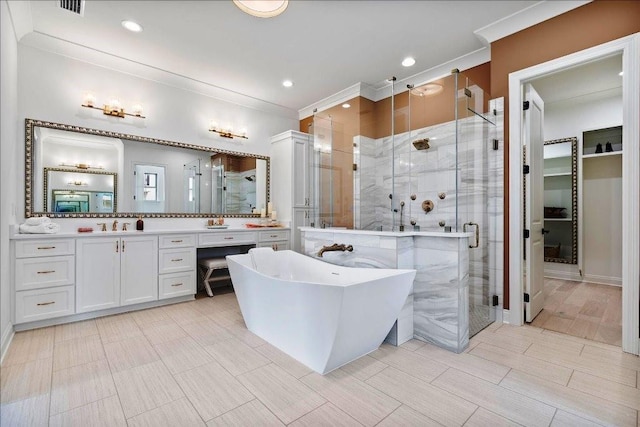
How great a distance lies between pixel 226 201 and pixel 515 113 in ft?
12.3

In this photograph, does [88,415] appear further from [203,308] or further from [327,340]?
[203,308]

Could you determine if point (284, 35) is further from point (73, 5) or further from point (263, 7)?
point (73, 5)

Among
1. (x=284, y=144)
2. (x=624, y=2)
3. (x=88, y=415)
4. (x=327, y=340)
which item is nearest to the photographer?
(x=88, y=415)

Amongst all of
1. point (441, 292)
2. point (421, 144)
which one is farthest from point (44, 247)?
A: point (421, 144)

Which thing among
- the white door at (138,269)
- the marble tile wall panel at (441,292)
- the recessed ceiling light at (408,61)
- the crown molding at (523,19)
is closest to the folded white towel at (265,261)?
the white door at (138,269)

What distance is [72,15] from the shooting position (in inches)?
103

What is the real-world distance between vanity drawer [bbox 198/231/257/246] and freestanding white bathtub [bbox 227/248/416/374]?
126cm

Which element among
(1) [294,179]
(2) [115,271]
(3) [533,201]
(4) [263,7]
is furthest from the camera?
(1) [294,179]

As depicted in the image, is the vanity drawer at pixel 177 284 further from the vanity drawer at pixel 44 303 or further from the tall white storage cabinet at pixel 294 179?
the tall white storage cabinet at pixel 294 179

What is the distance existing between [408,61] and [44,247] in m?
4.33

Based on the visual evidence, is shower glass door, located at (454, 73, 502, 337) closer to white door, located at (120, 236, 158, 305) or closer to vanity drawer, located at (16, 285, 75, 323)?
white door, located at (120, 236, 158, 305)

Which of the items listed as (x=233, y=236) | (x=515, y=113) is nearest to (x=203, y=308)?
(x=233, y=236)

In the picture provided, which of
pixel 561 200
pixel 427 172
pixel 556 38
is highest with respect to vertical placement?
pixel 556 38

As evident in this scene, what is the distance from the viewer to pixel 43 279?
2691mm
